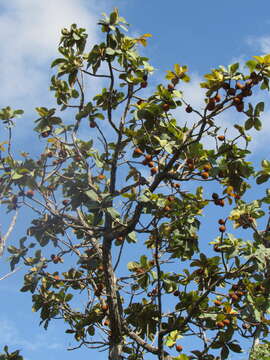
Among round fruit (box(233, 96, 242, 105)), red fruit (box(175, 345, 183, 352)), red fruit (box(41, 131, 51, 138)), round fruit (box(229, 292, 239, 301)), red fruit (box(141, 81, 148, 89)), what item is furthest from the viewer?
red fruit (box(175, 345, 183, 352))

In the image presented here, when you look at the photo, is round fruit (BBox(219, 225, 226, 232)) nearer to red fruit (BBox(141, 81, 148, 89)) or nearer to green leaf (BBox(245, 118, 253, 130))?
green leaf (BBox(245, 118, 253, 130))

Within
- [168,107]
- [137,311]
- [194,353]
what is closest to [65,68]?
[168,107]

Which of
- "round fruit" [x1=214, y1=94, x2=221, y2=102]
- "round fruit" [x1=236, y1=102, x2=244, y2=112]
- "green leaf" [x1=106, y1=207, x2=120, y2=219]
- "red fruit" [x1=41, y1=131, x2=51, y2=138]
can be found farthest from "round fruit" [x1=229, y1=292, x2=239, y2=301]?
"red fruit" [x1=41, y1=131, x2=51, y2=138]

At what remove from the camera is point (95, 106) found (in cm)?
668

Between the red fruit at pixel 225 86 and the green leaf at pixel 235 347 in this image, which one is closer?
the red fruit at pixel 225 86

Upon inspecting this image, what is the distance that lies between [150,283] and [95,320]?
969 mm

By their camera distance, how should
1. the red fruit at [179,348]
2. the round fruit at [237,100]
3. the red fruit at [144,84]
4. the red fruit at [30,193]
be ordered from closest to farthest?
the round fruit at [237,100] < the red fruit at [144,84] < the red fruit at [30,193] < the red fruit at [179,348]

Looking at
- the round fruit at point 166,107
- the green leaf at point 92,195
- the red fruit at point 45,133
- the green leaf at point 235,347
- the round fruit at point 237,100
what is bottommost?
the green leaf at point 235,347

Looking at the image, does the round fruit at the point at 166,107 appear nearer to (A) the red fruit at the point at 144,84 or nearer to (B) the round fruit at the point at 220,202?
(A) the red fruit at the point at 144,84

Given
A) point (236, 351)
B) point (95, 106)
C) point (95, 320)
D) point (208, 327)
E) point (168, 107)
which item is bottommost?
point (236, 351)

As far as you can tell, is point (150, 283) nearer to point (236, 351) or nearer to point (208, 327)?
point (208, 327)

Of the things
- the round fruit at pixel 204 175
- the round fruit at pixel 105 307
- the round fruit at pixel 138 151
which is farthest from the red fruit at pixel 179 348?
the round fruit at pixel 138 151

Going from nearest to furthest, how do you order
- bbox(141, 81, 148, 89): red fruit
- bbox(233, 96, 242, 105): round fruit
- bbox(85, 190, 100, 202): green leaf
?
bbox(233, 96, 242, 105): round fruit → bbox(85, 190, 100, 202): green leaf → bbox(141, 81, 148, 89): red fruit

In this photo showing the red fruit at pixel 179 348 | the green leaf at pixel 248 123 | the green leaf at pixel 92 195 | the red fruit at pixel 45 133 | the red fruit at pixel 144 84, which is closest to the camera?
the green leaf at pixel 92 195
